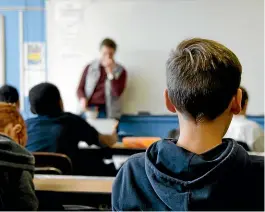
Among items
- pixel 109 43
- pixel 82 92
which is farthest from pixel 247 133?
pixel 82 92

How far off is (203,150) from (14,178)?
843 millimetres

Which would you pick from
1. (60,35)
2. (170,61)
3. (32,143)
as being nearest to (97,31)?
(60,35)

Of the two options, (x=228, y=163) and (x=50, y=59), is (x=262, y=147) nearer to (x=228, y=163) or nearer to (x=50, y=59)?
(x=228, y=163)

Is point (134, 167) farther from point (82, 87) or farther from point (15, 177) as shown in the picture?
point (82, 87)

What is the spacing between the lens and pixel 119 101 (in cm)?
482

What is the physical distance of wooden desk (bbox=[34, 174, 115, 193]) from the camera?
1.81m

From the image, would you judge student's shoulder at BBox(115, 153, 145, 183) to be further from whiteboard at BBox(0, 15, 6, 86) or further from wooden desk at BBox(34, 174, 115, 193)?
whiteboard at BBox(0, 15, 6, 86)

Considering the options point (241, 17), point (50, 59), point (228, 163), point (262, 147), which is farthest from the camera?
point (50, 59)

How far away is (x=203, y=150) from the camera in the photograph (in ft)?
2.89

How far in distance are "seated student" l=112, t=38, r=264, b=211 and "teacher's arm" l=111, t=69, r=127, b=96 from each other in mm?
3829

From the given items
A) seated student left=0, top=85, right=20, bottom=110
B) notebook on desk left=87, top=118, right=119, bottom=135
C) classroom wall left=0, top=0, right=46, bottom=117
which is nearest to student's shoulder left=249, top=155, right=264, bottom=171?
seated student left=0, top=85, right=20, bottom=110

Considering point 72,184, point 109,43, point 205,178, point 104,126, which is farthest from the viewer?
point 109,43

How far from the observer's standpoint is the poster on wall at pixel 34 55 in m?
5.09

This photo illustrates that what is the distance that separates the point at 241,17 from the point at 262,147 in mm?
2267
